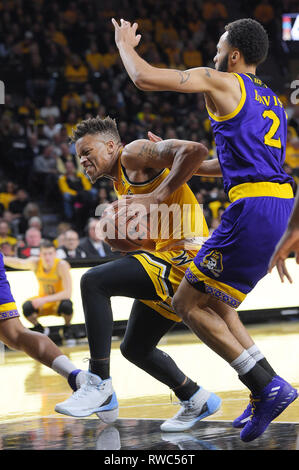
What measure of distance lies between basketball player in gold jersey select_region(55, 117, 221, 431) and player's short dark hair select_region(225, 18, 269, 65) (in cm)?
56

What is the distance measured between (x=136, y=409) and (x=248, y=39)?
8.42 feet

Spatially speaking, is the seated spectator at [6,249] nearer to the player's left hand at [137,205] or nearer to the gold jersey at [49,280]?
the gold jersey at [49,280]

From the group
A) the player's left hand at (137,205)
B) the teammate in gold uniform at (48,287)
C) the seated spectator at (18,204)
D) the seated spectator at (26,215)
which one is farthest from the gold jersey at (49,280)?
the player's left hand at (137,205)

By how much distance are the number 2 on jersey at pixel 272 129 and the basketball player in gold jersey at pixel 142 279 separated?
379 mm

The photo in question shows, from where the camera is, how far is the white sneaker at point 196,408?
4.33m

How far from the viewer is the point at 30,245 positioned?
10250mm

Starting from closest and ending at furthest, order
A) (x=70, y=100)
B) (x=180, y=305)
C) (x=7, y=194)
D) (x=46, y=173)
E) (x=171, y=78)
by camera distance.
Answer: (x=171, y=78)
(x=180, y=305)
(x=7, y=194)
(x=46, y=173)
(x=70, y=100)

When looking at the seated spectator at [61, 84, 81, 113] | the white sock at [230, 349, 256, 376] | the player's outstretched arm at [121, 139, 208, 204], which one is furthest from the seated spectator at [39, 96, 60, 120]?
the white sock at [230, 349, 256, 376]

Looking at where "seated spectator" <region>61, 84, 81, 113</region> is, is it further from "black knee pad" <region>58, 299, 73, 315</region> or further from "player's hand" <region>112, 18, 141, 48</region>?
"player's hand" <region>112, 18, 141, 48</region>

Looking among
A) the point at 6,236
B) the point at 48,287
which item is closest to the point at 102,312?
the point at 48,287

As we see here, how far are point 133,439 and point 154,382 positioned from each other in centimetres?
235

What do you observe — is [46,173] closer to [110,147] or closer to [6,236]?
[6,236]

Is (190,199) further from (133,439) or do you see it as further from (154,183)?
(133,439)
